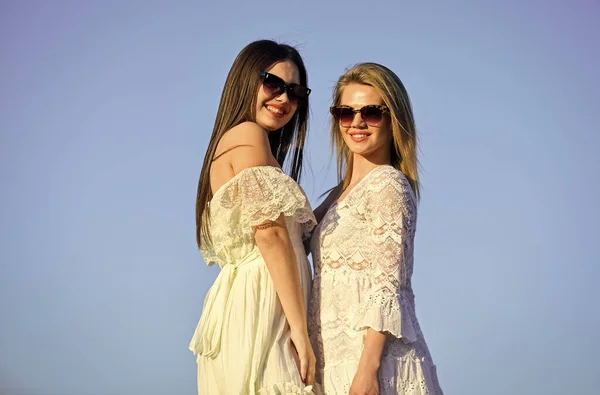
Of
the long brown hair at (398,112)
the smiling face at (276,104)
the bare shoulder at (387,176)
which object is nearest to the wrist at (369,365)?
the bare shoulder at (387,176)

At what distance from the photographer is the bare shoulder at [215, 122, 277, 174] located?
15.4 ft

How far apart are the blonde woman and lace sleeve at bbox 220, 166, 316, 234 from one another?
14.0 inches

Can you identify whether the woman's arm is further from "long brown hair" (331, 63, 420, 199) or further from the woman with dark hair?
"long brown hair" (331, 63, 420, 199)

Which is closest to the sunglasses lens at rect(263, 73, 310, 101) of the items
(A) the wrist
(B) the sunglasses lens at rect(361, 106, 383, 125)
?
(B) the sunglasses lens at rect(361, 106, 383, 125)

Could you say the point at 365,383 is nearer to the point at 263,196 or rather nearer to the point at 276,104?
the point at 263,196

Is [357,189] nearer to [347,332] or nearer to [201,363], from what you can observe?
[347,332]

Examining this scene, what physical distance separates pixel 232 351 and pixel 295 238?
73cm

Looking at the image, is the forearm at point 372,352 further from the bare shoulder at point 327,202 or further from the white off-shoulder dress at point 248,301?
the bare shoulder at point 327,202

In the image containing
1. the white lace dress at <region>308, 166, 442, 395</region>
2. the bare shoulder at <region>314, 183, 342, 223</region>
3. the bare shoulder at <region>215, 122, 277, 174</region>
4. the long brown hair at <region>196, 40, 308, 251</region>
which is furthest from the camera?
the bare shoulder at <region>314, 183, 342, 223</region>

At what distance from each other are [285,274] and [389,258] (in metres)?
0.55

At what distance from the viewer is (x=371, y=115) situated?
5012 mm

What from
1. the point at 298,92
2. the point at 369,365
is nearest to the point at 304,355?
the point at 369,365

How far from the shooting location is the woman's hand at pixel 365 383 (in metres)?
4.37

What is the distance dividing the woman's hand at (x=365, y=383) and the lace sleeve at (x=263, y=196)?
92 centimetres
